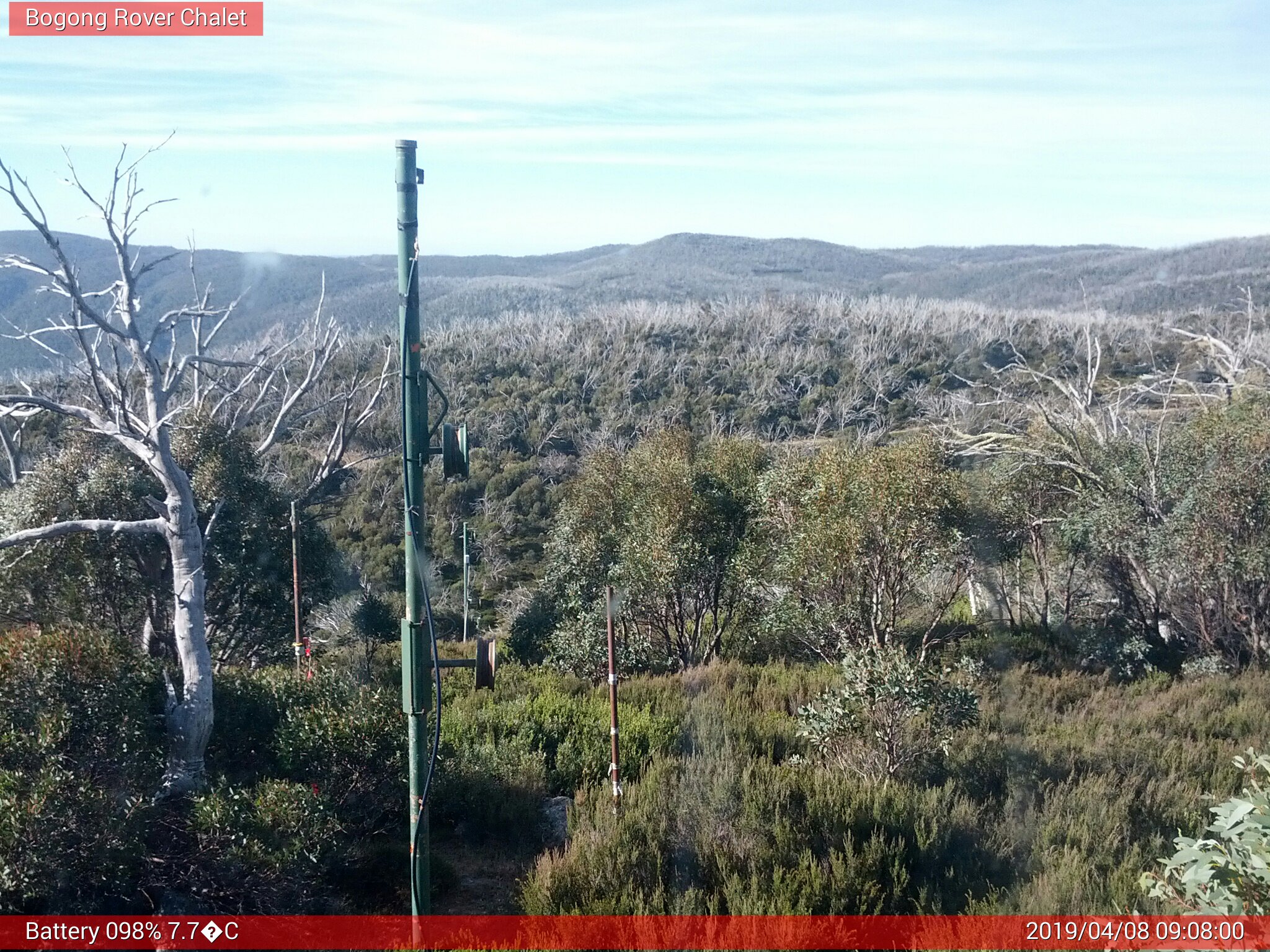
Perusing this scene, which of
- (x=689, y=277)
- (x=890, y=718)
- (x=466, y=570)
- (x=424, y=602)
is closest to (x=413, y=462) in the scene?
(x=424, y=602)

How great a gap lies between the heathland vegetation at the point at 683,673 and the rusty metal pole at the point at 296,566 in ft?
0.68

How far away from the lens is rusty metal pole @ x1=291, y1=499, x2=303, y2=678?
863 centimetres

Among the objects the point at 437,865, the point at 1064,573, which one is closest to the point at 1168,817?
the point at 437,865

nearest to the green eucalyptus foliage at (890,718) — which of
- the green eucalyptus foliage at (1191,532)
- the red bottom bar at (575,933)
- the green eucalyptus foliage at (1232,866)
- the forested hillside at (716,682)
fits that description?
the forested hillside at (716,682)

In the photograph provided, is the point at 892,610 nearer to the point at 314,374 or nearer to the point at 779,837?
the point at 779,837

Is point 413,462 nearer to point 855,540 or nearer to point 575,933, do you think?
point 575,933

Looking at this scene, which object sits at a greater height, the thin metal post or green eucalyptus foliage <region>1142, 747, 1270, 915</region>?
green eucalyptus foliage <region>1142, 747, 1270, 915</region>

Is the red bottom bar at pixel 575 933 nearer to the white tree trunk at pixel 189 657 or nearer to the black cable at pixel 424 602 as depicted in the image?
the black cable at pixel 424 602

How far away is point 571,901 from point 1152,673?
29.2 feet

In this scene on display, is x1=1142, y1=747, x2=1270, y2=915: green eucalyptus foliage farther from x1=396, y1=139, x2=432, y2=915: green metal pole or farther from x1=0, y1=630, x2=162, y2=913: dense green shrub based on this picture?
x1=0, y1=630, x2=162, y2=913: dense green shrub

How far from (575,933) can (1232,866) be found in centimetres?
280

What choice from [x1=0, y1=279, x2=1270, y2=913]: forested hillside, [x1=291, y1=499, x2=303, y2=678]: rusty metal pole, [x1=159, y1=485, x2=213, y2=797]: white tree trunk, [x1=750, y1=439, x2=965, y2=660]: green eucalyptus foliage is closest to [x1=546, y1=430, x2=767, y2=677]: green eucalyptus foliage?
[x1=0, y1=279, x2=1270, y2=913]: forested hillside

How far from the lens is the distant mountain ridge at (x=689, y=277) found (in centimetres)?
3269

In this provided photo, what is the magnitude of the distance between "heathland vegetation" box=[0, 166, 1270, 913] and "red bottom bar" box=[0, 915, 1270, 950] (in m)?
0.13
